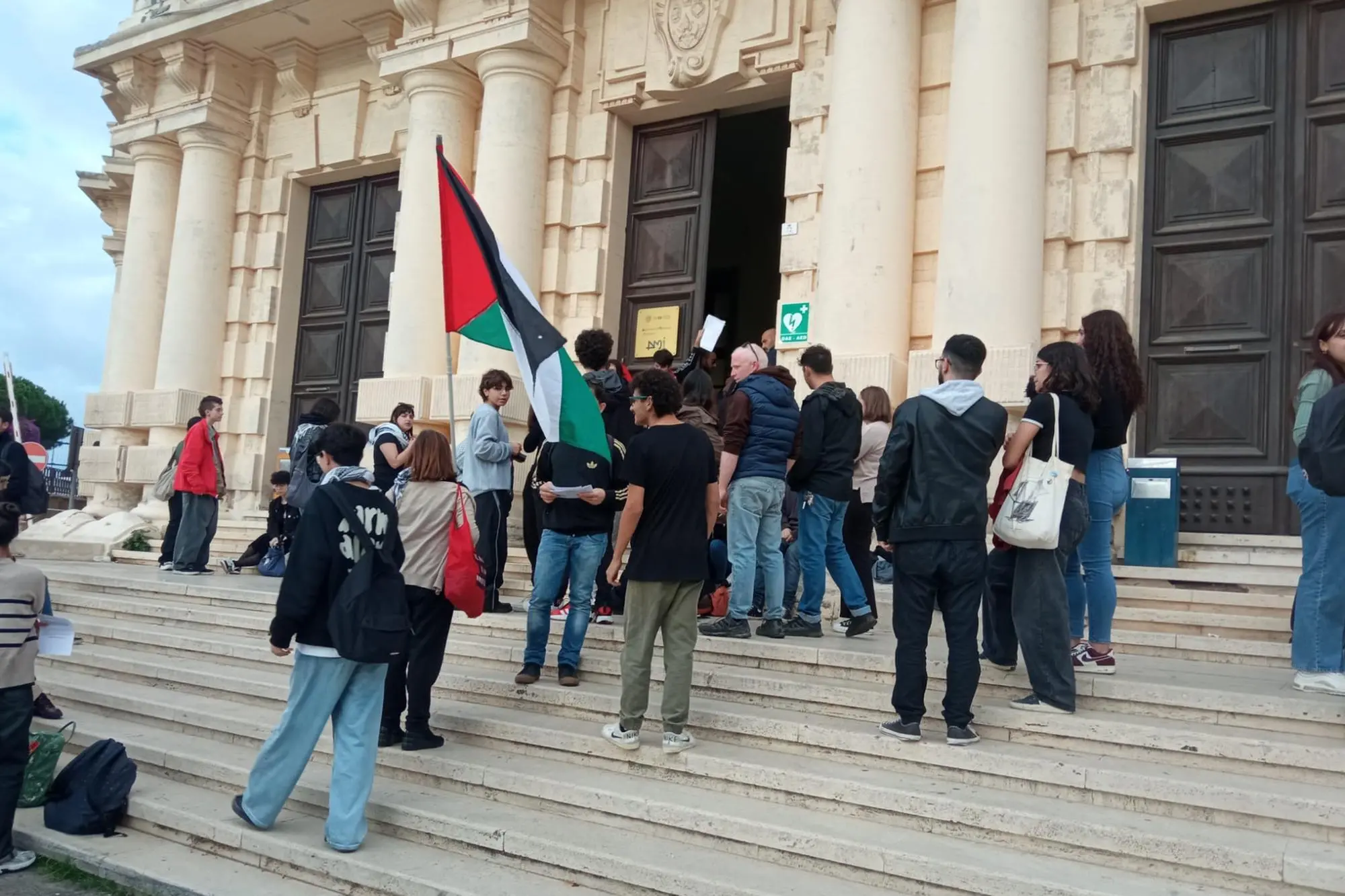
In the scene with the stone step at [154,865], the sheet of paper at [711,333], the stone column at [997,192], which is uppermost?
the stone column at [997,192]

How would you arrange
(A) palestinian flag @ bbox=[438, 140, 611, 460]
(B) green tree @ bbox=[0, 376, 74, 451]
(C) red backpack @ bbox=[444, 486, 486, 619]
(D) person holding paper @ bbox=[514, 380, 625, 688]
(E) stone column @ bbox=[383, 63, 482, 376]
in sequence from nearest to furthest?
(C) red backpack @ bbox=[444, 486, 486, 619]
(A) palestinian flag @ bbox=[438, 140, 611, 460]
(D) person holding paper @ bbox=[514, 380, 625, 688]
(E) stone column @ bbox=[383, 63, 482, 376]
(B) green tree @ bbox=[0, 376, 74, 451]

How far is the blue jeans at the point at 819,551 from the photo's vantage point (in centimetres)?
679

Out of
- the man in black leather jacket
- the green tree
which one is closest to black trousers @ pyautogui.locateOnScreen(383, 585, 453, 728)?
the man in black leather jacket

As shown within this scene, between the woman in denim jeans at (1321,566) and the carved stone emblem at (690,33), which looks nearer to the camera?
the woman in denim jeans at (1321,566)

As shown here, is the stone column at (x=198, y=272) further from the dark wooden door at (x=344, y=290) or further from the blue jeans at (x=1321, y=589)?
the blue jeans at (x=1321, y=589)

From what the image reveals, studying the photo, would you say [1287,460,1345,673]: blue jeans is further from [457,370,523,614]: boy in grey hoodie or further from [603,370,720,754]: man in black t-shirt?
[457,370,523,614]: boy in grey hoodie

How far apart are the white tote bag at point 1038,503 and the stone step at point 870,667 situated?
33.7 inches

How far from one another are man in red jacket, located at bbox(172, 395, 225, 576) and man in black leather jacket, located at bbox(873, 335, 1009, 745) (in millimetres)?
8051

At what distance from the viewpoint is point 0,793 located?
4879mm

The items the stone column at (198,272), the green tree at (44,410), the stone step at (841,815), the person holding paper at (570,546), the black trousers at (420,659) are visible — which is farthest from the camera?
the green tree at (44,410)

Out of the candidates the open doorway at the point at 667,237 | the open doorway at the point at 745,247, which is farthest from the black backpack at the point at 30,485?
the open doorway at the point at 745,247

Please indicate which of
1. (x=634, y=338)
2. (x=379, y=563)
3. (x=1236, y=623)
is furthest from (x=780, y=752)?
(x=634, y=338)

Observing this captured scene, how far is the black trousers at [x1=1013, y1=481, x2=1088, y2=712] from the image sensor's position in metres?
5.12

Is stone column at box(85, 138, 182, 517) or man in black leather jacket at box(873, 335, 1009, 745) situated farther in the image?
stone column at box(85, 138, 182, 517)
